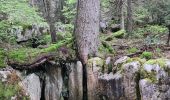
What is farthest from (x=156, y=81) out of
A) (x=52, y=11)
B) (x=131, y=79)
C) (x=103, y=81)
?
(x=52, y=11)

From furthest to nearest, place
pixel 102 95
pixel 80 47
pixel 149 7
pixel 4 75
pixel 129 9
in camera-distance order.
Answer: pixel 149 7 < pixel 129 9 < pixel 80 47 < pixel 102 95 < pixel 4 75

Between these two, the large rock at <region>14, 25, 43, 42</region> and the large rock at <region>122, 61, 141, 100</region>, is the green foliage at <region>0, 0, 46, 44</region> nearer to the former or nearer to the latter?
the large rock at <region>14, 25, 43, 42</region>

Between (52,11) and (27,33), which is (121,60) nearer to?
(27,33)

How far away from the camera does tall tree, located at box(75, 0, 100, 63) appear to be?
360 inches

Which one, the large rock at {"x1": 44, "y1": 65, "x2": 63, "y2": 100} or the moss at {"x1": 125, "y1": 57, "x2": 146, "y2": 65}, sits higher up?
the moss at {"x1": 125, "y1": 57, "x2": 146, "y2": 65}

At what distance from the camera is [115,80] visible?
795 centimetres

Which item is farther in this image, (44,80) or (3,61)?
(44,80)

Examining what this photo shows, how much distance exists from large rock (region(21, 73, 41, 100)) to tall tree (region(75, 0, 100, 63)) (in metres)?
1.73

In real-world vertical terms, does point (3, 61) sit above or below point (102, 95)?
above

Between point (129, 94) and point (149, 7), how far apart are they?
12073 mm

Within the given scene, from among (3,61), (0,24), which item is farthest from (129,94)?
(0,24)

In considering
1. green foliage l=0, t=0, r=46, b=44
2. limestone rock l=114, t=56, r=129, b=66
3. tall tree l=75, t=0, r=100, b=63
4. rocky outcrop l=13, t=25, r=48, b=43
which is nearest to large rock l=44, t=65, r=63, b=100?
tall tree l=75, t=0, r=100, b=63

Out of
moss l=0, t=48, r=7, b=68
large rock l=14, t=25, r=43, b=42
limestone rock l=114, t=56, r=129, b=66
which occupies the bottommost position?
limestone rock l=114, t=56, r=129, b=66

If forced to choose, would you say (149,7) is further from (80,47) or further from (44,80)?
(44,80)
